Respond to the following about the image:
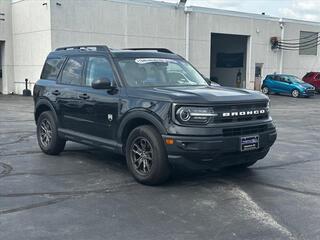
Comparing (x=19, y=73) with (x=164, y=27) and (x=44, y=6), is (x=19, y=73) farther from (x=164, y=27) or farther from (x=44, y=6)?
(x=164, y=27)

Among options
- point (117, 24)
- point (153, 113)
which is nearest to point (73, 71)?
point (153, 113)

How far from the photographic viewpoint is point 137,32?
2764 cm

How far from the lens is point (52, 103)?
831cm

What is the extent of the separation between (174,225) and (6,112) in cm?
1398

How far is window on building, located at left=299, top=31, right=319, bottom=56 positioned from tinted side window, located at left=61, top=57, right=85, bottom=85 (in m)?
32.3

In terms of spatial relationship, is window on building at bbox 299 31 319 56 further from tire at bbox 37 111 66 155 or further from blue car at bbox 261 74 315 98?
tire at bbox 37 111 66 155

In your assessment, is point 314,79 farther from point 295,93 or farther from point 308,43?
point 295,93

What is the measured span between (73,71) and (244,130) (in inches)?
131

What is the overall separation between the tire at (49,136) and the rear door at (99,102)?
3.26 feet

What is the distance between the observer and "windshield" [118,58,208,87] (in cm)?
693

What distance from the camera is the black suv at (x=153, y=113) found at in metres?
5.93

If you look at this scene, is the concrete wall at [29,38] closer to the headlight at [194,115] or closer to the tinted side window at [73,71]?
the tinted side window at [73,71]

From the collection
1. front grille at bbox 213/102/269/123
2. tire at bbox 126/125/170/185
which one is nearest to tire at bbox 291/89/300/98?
front grille at bbox 213/102/269/123

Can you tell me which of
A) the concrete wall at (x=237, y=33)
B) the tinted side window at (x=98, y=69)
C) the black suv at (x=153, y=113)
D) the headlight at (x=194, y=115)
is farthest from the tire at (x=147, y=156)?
the concrete wall at (x=237, y=33)
